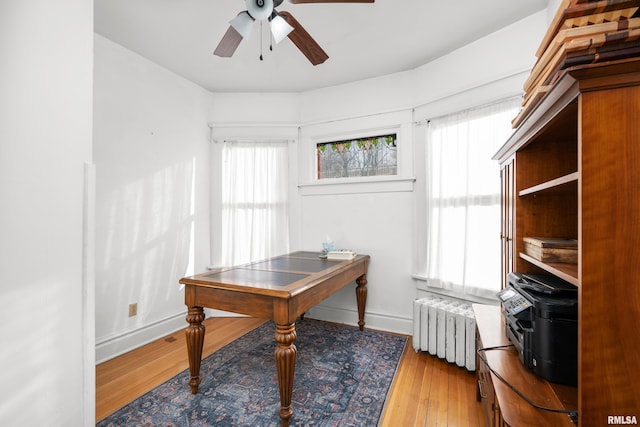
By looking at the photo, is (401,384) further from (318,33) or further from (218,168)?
(218,168)

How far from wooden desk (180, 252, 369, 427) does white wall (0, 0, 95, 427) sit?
22.9 inches

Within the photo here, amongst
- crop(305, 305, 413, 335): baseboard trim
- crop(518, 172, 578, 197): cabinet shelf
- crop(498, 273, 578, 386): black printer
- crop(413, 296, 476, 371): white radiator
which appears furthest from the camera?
crop(305, 305, 413, 335): baseboard trim

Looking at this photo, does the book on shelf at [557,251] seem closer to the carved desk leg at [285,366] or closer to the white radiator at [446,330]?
the white radiator at [446,330]

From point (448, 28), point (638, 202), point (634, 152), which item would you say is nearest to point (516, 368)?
point (638, 202)

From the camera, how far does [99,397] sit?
6.49 feet

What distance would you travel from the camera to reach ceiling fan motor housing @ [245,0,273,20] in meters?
1.71

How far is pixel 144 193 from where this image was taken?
2.87 m

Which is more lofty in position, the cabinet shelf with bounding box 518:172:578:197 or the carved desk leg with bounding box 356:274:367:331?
the cabinet shelf with bounding box 518:172:578:197

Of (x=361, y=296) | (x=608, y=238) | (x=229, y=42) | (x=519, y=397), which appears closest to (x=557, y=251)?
(x=608, y=238)

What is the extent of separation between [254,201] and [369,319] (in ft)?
6.44

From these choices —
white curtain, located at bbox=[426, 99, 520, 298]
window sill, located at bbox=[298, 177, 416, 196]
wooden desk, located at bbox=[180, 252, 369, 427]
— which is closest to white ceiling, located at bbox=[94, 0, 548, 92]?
white curtain, located at bbox=[426, 99, 520, 298]

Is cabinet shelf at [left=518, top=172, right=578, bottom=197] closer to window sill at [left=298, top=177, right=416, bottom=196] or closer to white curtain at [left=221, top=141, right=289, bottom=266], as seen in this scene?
window sill at [left=298, top=177, right=416, bottom=196]

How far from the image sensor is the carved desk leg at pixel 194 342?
198 cm

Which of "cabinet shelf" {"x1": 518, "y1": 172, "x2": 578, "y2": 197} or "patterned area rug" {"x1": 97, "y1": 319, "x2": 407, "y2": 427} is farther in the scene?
"patterned area rug" {"x1": 97, "y1": 319, "x2": 407, "y2": 427}
